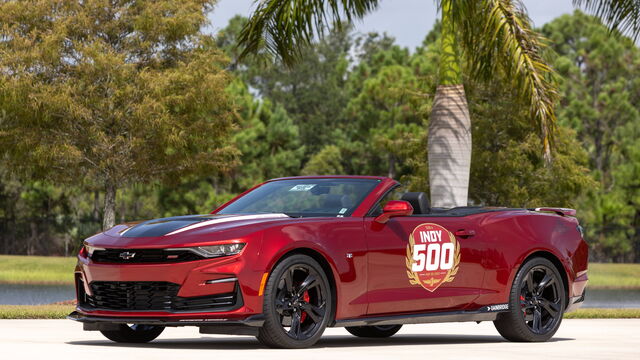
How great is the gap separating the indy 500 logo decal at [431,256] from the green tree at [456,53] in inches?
358

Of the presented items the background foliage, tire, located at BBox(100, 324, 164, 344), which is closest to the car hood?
tire, located at BBox(100, 324, 164, 344)

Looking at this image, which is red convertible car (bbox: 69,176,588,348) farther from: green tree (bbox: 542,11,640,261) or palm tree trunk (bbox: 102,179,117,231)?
green tree (bbox: 542,11,640,261)

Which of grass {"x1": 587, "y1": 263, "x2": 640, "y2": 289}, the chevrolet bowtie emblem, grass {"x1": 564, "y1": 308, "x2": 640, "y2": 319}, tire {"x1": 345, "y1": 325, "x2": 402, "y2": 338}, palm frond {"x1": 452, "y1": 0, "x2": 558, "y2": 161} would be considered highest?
palm frond {"x1": 452, "y1": 0, "x2": 558, "y2": 161}

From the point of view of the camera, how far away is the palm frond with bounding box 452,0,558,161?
2012cm

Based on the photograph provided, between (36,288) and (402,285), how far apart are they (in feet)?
83.6

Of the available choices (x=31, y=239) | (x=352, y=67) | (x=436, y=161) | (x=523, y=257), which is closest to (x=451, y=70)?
(x=436, y=161)

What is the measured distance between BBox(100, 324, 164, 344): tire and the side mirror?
2.36 meters

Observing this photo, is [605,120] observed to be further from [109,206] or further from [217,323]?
[217,323]

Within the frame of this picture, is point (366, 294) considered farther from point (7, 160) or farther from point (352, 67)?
point (352, 67)

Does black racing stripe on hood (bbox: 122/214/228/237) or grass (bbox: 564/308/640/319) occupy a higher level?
black racing stripe on hood (bbox: 122/214/228/237)

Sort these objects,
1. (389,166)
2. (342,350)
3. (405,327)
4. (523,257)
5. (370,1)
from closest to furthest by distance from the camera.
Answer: (342,350) < (523,257) < (405,327) < (370,1) < (389,166)

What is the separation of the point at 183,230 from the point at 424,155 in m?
31.3

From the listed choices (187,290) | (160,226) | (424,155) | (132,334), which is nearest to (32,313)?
(132,334)

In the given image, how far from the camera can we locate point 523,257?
449 inches
